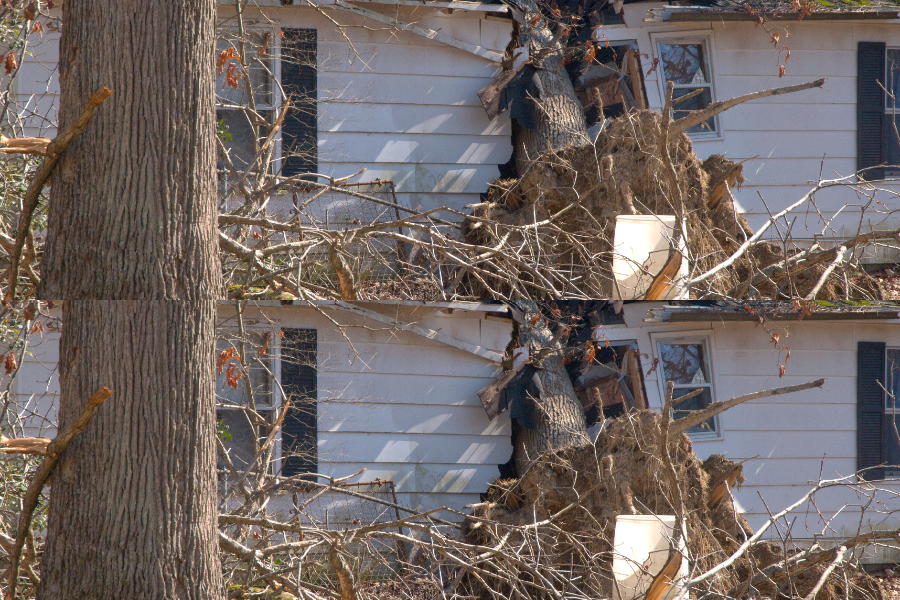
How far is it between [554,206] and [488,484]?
1.05 meters

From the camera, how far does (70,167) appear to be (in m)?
1.77

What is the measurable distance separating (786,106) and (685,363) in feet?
3.11

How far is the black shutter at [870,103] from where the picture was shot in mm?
2143

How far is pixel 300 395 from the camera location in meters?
2.45

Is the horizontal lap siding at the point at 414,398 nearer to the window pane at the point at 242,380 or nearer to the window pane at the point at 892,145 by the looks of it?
the window pane at the point at 242,380

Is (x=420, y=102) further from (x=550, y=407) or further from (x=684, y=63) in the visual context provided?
(x=550, y=407)

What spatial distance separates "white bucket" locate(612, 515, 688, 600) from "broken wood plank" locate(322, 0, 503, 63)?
1.77 metres

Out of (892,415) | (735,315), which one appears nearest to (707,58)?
(735,315)

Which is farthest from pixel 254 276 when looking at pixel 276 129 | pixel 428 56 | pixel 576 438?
pixel 576 438

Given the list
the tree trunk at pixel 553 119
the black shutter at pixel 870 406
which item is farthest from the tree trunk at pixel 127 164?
the black shutter at pixel 870 406

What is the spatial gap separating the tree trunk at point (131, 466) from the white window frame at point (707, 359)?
61.1 inches

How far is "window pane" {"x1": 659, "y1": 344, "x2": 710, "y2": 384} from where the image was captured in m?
2.36

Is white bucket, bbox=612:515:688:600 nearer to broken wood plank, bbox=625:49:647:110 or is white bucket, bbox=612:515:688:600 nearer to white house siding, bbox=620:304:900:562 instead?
white house siding, bbox=620:304:900:562

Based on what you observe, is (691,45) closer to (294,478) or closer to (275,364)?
(275,364)
